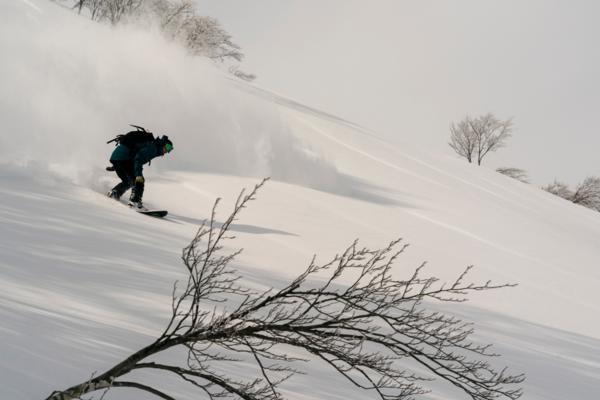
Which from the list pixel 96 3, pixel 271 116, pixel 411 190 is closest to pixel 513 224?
pixel 411 190

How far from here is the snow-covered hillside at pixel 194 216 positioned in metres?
4.34

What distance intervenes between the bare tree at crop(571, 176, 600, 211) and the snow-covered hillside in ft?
65.8

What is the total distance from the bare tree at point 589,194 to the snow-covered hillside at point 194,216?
20054 millimetres

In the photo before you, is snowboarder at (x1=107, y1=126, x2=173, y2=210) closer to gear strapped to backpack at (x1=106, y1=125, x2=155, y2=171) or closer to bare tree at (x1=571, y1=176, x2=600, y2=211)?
gear strapped to backpack at (x1=106, y1=125, x2=155, y2=171)

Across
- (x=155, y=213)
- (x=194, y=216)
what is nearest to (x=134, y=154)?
(x=155, y=213)

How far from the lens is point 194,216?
9.78 metres

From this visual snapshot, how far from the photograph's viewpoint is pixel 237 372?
4.07 m

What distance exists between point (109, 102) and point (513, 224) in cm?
952

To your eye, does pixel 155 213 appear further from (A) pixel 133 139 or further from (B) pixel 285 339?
(B) pixel 285 339

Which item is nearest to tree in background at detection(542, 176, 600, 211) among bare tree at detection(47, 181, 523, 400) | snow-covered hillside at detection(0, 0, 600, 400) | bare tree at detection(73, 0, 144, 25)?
snow-covered hillside at detection(0, 0, 600, 400)

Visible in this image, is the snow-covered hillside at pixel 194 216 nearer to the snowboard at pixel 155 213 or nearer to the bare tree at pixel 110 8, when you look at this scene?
the snowboard at pixel 155 213

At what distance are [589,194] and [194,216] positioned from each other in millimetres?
35463

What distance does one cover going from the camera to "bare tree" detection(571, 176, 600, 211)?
39.6 metres

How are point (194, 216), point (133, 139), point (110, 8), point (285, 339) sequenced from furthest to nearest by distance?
point (110, 8) < point (194, 216) < point (133, 139) < point (285, 339)
